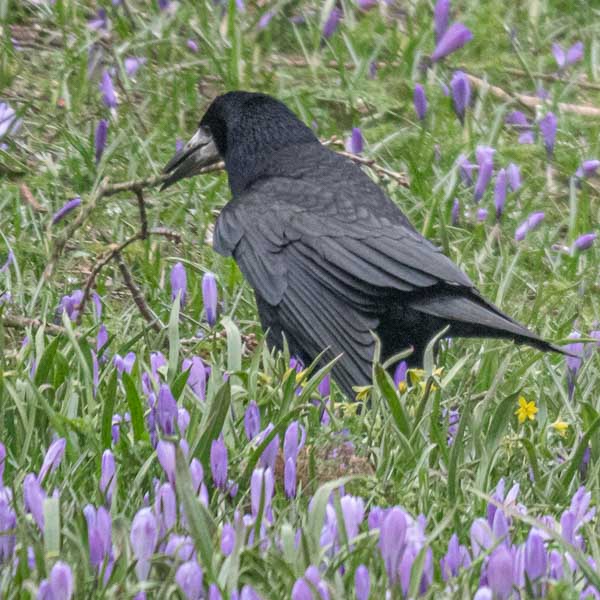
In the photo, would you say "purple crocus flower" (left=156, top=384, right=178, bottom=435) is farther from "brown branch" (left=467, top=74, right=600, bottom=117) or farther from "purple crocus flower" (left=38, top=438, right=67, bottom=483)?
"brown branch" (left=467, top=74, right=600, bottom=117)

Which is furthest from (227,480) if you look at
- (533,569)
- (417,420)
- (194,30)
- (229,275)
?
(194,30)

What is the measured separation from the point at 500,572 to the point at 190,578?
47cm

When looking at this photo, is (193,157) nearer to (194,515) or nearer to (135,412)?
(135,412)

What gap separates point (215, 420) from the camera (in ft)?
9.84

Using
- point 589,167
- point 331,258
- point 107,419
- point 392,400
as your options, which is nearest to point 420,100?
point 589,167

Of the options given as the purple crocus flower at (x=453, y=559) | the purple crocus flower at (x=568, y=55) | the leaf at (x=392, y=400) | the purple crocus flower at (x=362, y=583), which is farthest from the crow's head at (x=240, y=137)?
the purple crocus flower at (x=362, y=583)

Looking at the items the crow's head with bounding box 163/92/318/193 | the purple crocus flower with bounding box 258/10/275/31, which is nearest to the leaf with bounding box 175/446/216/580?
the crow's head with bounding box 163/92/318/193

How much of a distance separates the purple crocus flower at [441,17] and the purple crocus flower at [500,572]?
13.9 feet

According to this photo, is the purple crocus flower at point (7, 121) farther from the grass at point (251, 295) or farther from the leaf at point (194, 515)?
the leaf at point (194, 515)

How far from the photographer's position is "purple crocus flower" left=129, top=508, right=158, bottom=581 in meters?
2.32

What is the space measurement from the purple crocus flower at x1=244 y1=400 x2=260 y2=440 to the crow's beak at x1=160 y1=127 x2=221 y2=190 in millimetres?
2475

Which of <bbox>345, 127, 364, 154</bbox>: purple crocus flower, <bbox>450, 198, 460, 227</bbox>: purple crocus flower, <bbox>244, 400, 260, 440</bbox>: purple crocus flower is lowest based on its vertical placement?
<bbox>450, 198, 460, 227</bbox>: purple crocus flower

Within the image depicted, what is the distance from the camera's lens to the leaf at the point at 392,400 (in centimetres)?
331

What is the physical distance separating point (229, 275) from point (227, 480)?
2260 mm
